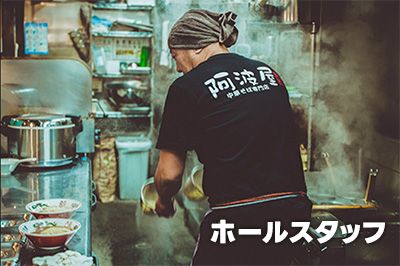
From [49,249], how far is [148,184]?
1237mm

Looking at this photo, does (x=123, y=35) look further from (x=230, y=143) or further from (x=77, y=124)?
(x=230, y=143)

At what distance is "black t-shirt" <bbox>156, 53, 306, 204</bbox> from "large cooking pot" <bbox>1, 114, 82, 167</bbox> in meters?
1.30

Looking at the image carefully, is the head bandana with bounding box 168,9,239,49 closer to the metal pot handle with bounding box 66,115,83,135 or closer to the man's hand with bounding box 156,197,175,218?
the man's hand with bounding box 156,197,175,218

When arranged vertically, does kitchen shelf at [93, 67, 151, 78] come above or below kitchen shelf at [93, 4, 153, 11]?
below

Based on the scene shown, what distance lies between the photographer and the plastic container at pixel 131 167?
21.0ft

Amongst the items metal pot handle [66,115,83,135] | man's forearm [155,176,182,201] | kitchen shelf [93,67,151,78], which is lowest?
man's forearm [155,176,182,201]

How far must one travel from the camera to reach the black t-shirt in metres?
2.15

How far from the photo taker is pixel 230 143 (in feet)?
7.10

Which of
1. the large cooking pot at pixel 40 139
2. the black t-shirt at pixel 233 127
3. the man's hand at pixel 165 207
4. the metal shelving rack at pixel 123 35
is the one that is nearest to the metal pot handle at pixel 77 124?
the large cooking pot at pixel 40 139

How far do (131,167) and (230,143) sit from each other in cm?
439

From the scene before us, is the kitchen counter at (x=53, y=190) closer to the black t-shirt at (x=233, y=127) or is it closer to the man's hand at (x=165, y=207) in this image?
the man's hand at (x=165, y=207)

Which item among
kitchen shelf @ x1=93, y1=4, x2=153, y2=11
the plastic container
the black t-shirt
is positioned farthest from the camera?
kitchen shelf @ x1=93, y1=4, x2=153, y2=11

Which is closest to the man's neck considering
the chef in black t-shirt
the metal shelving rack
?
the chef in black t-shirt

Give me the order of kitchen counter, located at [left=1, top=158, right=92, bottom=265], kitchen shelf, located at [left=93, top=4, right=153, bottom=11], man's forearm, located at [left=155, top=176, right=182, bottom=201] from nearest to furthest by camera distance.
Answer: kitchen counter, located at [left=1, top=158, right=92, bottom=265] < man's forearm, located at [left=155, top=176, right=182, bottom=201] < kitchen shelf, located at [left=93, top=4, right=153, bottom=11]
